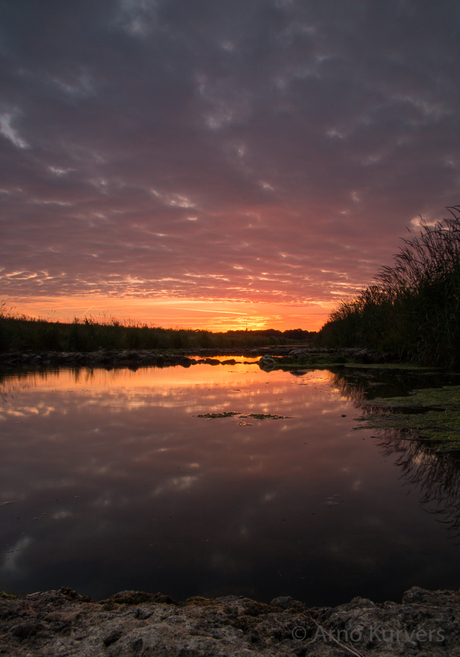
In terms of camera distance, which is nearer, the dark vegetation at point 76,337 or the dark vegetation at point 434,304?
the dark vegetation at point 434,304

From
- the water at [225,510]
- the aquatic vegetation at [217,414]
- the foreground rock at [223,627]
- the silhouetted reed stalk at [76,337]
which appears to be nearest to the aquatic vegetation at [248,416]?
the aquatic vegetation at [217,414]

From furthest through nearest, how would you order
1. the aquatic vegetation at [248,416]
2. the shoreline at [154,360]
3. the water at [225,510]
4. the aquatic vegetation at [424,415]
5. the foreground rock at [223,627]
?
the shoreline at [154,360] < the aquatic vegetation at [248,416] < the aquatic vegetation at [424,415] < the water at [225,510] < the foreground rock at [223,627]

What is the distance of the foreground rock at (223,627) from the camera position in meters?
1.12

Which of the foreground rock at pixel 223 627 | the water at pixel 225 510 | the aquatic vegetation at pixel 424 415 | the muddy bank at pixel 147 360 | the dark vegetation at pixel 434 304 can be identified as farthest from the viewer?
the muddy bank at pixel 147 360

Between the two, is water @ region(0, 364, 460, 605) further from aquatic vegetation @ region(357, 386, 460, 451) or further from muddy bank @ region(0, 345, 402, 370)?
muddy bank @ region(0, 345, 402, 370)

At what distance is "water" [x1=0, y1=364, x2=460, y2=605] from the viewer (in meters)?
1.64

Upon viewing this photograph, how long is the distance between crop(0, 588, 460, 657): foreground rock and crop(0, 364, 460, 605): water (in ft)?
0.47

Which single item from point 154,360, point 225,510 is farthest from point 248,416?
point 154,360

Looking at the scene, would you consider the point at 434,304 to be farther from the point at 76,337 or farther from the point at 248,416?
the point at 76,337

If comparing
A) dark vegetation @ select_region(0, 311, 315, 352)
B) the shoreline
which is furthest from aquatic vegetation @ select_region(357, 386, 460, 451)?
dark vegetation @ select_region(0, 311, 315, 352)

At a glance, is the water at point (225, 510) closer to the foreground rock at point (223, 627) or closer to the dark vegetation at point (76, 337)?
the foreground rock at point (223, 627)

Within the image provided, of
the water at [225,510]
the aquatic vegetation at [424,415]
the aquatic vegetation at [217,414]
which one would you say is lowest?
the water at [225,510]

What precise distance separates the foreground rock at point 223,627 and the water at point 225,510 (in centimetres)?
14

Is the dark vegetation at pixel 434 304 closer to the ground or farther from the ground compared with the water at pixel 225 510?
farther from the ground
